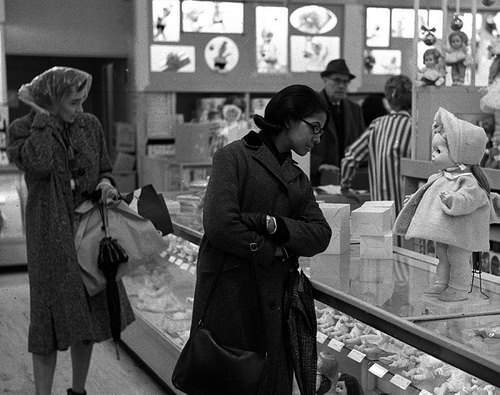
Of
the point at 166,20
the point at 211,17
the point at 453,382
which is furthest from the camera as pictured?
the point at 211,17

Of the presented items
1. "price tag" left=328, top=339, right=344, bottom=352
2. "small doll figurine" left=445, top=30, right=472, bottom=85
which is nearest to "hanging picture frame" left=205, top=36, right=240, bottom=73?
"small doll figurine" left=445, top=30, right=472, bottom=85

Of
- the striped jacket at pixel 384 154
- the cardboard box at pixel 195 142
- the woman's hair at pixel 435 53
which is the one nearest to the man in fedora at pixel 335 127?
the striped jacket at pixel 384 154

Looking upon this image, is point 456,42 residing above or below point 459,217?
above

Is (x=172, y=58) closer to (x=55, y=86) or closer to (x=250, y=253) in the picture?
(x=55, y=86)

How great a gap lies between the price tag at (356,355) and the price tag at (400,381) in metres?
0.12

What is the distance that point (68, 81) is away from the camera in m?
3.35

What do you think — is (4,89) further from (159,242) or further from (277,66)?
(159,242)

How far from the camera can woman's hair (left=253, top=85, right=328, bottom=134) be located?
A: 95.7 inches

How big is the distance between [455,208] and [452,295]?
0.81 ft

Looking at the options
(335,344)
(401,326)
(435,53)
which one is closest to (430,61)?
(435,53)

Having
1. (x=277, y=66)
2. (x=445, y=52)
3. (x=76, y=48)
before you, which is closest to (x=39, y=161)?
(x=445, y=52)

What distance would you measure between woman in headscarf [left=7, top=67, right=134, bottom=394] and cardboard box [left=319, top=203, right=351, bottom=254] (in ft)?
3.24

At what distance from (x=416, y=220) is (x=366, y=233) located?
388 mm

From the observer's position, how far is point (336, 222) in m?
2.88
